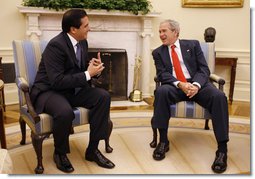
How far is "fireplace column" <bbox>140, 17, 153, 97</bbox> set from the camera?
4.11 m

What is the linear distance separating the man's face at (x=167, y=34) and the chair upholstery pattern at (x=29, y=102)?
786mm

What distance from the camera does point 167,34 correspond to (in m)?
2.61

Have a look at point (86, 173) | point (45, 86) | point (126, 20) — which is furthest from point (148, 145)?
point (126, 20)

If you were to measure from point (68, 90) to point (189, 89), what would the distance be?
889 mm

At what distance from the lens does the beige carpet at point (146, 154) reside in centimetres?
230

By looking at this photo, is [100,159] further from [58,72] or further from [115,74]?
[115,74]

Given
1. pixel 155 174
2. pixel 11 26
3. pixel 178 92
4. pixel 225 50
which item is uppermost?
pixel 11 26

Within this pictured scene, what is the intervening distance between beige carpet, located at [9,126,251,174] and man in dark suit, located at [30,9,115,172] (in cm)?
10

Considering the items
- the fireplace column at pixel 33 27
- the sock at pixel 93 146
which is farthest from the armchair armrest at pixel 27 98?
the fireplace column at pixel 33 27

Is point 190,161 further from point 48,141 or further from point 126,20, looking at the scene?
point 126,20

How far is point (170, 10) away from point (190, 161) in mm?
2382

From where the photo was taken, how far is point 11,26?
380cm

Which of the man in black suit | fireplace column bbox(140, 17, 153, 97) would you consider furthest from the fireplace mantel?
the man in black suit

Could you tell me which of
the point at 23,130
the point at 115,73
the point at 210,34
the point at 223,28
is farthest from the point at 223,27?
the point at 23,130
